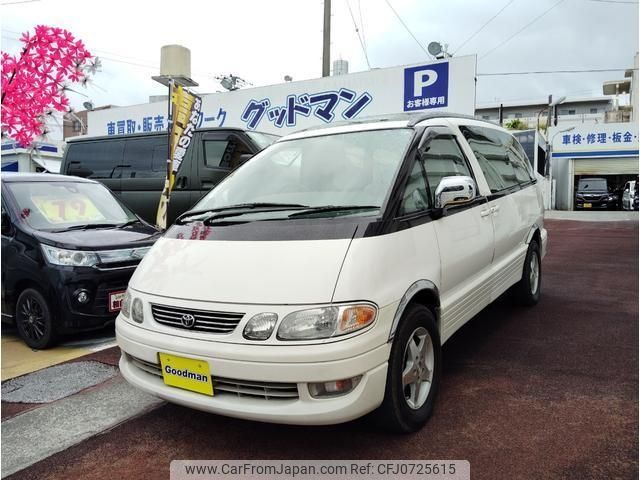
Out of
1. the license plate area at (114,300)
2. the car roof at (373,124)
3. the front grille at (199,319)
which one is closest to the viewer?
the front grille at (199,319)

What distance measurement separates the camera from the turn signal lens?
2215 millimetres

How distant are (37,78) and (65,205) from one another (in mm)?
2498

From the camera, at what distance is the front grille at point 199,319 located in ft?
7.56

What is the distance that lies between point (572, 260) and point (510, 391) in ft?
19.2

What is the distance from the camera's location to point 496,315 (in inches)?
187

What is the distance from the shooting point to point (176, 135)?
6562mm

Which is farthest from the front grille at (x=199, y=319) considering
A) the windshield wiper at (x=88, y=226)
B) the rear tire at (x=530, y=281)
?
the rear tire at (x=530, y=281)

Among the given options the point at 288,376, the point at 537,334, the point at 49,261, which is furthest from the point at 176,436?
the point at 537,334

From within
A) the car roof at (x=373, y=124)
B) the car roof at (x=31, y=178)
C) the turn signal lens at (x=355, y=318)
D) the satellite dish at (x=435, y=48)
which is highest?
the satellite dish at (x=435, y=48)

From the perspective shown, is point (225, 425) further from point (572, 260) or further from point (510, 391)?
point (572, 260)

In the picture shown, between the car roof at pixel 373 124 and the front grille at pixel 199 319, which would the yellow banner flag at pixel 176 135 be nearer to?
the car roof at pixel 373 124

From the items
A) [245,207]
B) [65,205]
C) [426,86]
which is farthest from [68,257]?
[426,86]

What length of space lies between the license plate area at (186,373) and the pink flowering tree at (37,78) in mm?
1493

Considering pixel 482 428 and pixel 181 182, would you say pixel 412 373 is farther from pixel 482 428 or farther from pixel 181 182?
pixel 181 182
